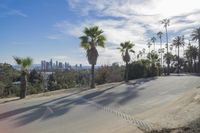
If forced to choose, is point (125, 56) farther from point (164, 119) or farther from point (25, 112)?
point (164, 119)

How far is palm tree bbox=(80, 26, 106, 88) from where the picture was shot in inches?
1313

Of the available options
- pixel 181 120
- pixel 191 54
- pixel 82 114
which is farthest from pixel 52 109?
pixel 191 54

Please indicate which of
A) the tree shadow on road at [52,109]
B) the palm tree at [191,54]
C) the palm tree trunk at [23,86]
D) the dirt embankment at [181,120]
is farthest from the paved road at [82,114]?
the palm tree at [191,54]

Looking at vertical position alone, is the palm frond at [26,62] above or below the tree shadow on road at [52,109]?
above

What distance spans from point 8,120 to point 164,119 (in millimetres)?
9309

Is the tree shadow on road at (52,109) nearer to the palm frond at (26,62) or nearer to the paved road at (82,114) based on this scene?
the paved road at (82,114)

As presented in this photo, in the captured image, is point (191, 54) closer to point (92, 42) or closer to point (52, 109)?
point (92, 42)

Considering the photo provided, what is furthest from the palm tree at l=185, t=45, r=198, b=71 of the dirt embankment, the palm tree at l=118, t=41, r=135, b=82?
the dirt embankment

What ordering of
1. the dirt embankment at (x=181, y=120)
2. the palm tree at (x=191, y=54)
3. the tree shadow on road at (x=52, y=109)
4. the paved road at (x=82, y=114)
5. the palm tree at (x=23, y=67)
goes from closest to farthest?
the dirt embankment at (x=181, y=120)
the paved road at (x=82, y=114)
the tree shadow on road at (x=52, y=109)
the palm tree at (x=23, y=67)
the palm tree at (x=191, y=54)

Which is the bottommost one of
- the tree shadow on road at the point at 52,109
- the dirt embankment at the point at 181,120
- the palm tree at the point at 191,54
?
the tree shadow on road at the point at 52,109

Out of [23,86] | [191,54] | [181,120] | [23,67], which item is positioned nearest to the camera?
[181,120]

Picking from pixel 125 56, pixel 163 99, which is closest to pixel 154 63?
pixel 125 56

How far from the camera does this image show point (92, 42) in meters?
33.9

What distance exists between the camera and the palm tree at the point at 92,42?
1313 inches
